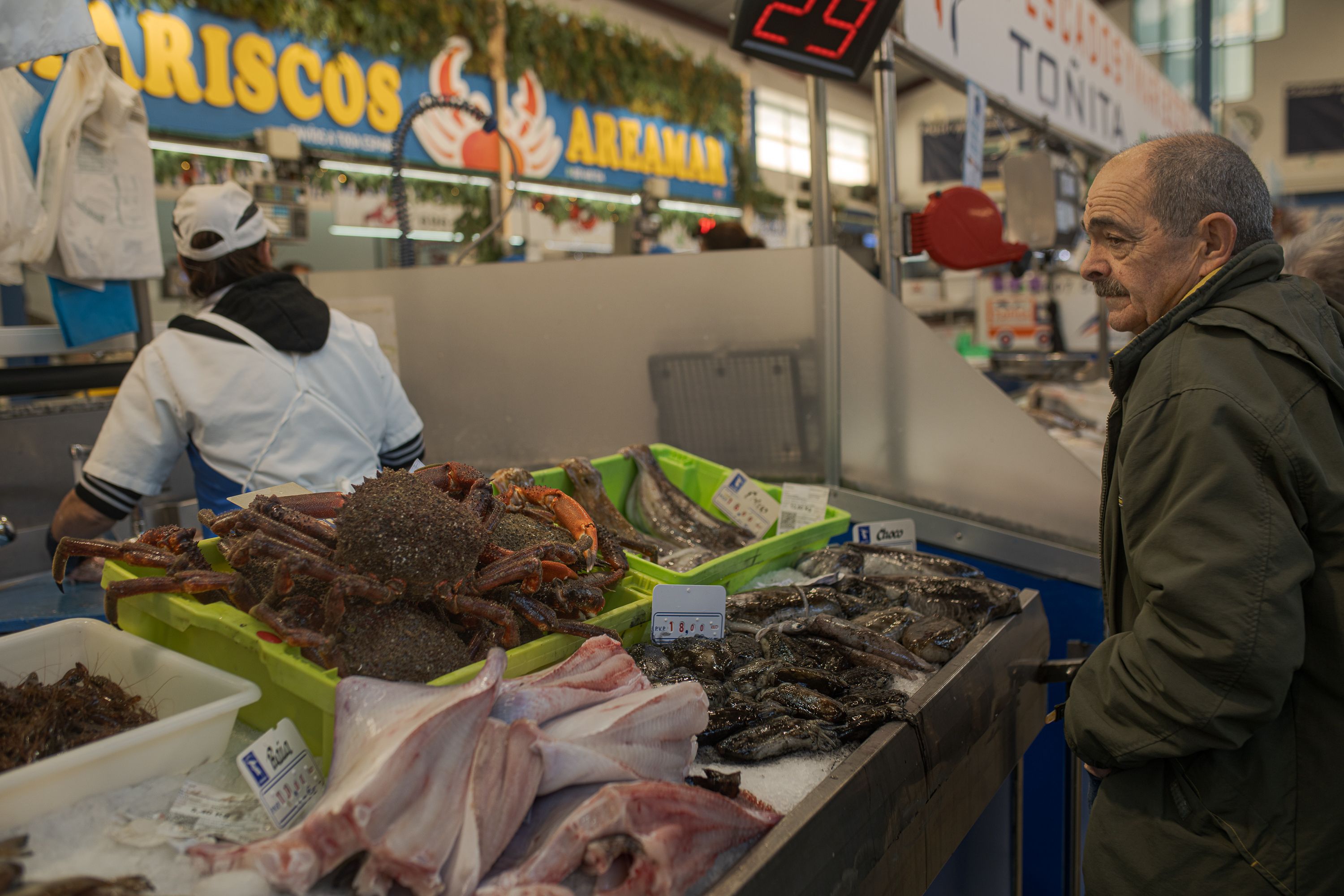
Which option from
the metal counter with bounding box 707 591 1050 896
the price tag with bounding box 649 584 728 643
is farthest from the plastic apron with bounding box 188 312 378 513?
the metal counter with bounding box 707 591 1050 896

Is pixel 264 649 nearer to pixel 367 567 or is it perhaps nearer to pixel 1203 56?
pixel 367 567

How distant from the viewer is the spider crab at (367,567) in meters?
1.37

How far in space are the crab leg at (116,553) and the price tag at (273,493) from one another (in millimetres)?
162

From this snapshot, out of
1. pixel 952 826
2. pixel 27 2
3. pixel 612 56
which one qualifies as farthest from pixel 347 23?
pixel 952 826

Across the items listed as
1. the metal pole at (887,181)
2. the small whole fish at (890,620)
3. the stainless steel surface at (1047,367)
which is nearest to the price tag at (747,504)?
the small whole fish at (890,620)

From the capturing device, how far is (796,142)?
13.3m

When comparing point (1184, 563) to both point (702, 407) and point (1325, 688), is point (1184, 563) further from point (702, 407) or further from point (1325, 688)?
point (702, 407)

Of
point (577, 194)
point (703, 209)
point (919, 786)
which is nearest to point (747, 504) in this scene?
point (919, 786)

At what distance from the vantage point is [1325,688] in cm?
137

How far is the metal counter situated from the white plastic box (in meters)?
0.72

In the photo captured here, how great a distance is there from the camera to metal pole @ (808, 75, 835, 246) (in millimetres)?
3127

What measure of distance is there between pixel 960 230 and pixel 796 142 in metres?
10.8

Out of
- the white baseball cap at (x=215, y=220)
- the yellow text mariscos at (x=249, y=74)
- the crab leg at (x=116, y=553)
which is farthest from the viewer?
the yellow text mariscos at (x=249, y=74)

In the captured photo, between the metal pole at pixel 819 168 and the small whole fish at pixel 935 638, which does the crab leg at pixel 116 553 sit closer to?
the small whole fish at pixel 935 638
